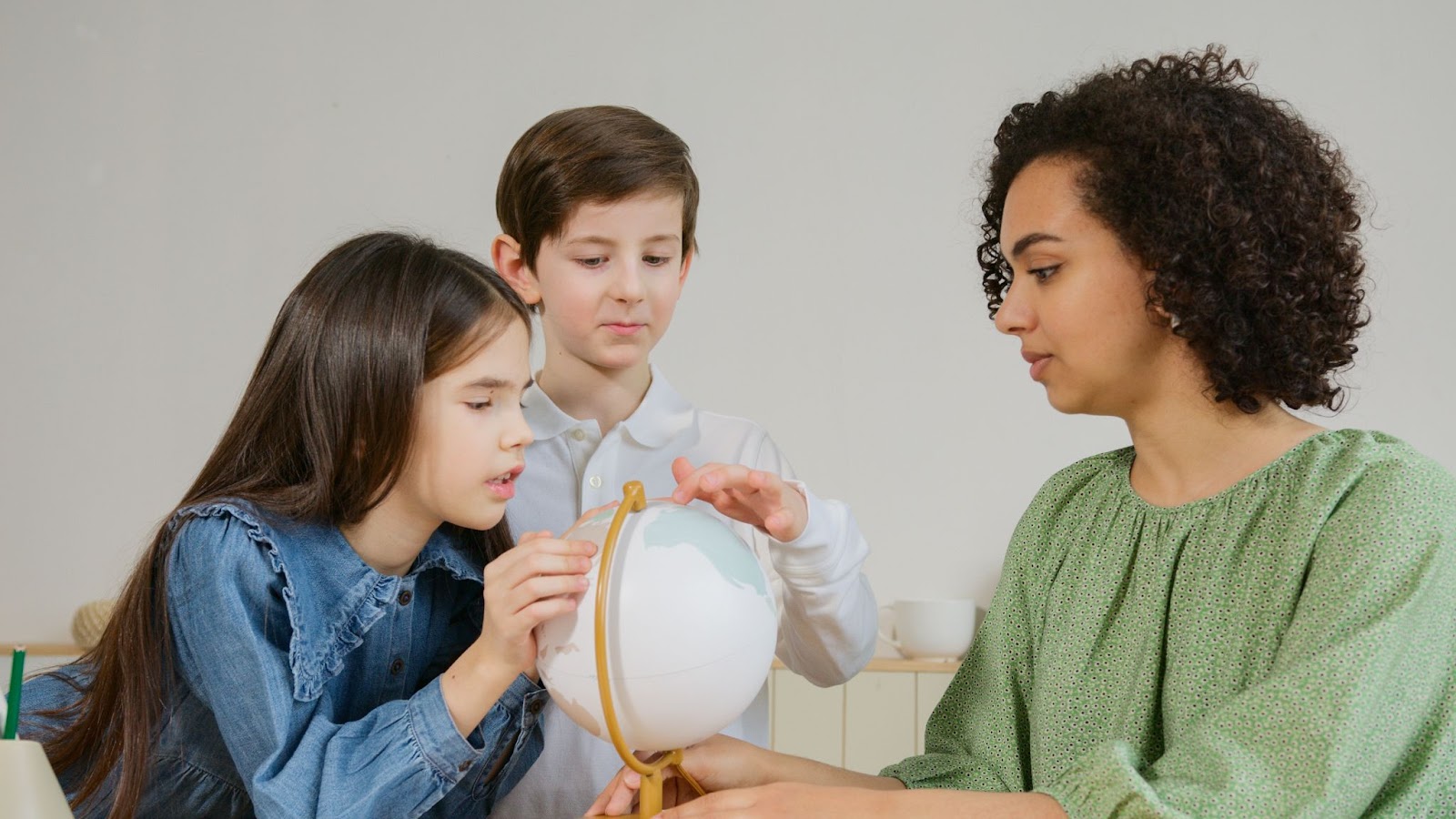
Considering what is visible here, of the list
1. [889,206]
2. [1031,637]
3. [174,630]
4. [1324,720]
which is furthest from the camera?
[889,206]

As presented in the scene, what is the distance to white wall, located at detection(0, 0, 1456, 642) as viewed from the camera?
2.66 metres

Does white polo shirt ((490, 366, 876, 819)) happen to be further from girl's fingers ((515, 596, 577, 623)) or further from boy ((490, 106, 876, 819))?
girl's fingers ((515, 596, 577, 623))

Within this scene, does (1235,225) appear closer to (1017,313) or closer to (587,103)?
(1017,313)

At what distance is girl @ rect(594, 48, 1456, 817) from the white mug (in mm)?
1037

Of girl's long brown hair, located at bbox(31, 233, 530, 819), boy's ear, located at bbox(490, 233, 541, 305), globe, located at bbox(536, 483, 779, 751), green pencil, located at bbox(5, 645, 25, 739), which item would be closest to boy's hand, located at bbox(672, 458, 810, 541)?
globe, located at bbox(536, 483, 779, 751)

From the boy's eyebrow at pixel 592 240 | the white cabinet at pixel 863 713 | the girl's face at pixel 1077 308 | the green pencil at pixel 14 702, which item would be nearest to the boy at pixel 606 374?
the boy's eyebrow at pixel 592 240

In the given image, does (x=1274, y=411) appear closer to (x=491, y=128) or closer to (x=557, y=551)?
(x=557, y=551)

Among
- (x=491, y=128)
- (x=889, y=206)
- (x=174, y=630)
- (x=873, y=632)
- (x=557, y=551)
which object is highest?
(x=491, y=128)

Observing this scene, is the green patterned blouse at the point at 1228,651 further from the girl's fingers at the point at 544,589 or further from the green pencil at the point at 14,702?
the green pencil at the point at 14,702

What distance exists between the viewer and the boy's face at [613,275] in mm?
1429

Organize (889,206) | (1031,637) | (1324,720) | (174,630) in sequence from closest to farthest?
(1324,720) < (174,630) < (1031,637) < (889,206)

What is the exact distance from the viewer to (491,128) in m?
2.74

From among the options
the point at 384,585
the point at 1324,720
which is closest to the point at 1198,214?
the point at 1324,720

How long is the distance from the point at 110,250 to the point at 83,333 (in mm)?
178
